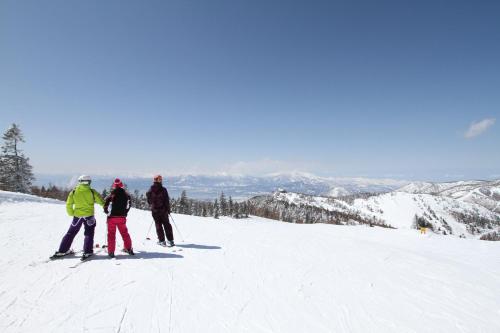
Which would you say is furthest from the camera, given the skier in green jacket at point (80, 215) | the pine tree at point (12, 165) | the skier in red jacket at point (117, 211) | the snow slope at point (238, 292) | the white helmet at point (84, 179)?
the pine tree at point (12, 165)

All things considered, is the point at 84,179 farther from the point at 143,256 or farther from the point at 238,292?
the point at 238,292

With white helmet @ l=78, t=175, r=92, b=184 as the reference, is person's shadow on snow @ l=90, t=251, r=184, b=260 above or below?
below

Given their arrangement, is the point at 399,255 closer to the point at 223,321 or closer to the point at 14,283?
the point at 223,321

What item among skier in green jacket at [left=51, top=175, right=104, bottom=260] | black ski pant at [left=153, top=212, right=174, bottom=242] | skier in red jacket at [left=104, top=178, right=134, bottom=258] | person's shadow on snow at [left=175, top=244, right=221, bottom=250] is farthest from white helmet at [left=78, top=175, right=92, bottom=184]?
person's shadow on snow at [left=175, top=244, right=221, bottom=250]

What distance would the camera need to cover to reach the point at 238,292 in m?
6.11

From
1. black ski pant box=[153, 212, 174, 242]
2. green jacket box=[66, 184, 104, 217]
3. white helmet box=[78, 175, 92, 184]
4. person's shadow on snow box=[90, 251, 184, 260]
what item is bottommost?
person's shadow on snow box=[90, 251, 184, 260]

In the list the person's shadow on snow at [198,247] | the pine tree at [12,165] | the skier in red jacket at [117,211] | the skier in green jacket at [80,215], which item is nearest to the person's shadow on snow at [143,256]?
the skier in red jacket at [117,211]

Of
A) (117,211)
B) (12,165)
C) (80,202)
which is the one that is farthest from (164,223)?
(12,165)

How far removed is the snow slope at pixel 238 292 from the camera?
4762 millimetres

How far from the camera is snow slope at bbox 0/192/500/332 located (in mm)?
4762

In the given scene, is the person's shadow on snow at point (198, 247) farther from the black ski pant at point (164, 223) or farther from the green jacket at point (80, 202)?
the green jacket at point (80, 202)

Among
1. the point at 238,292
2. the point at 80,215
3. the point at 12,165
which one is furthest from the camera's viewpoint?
Result: the point at 12,165

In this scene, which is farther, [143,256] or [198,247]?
[198,247]

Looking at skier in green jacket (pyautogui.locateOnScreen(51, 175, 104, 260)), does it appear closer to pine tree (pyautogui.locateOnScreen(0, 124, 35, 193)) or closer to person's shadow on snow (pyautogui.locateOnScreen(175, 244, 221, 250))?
person's shadow on snow (pyautogui.locateOnScreen(175, 244, 221, 250))
